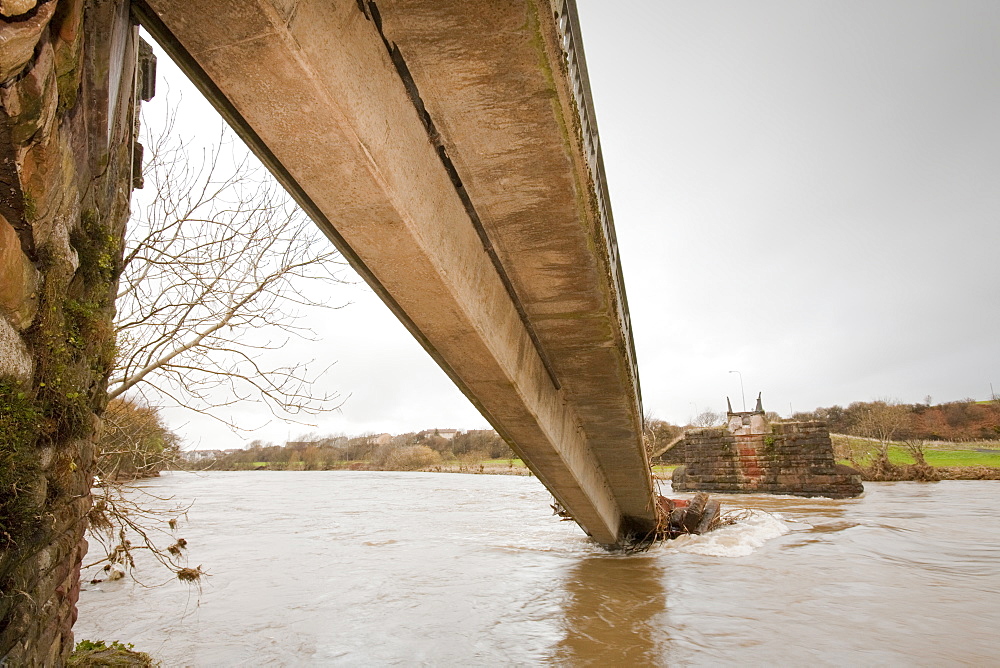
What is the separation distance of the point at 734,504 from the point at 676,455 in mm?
22918

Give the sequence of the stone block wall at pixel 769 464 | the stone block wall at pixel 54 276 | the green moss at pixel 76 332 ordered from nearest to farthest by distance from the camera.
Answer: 1. the stone block wall at pixel 54 276
2. the green moss at pixel 76 332
3. the stone block wall at pixel 769 464

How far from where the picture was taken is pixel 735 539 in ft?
33.4

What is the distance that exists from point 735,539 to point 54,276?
11131mm

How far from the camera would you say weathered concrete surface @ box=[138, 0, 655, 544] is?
2303 millimetres

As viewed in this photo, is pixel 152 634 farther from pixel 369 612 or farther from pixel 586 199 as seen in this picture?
pixel 586 199

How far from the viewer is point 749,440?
20.6 metres

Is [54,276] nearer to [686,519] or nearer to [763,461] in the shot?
[686,519]

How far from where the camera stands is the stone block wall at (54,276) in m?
1.79

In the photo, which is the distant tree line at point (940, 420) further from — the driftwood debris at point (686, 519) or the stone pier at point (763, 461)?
the driftwood debris at point (686, 519)

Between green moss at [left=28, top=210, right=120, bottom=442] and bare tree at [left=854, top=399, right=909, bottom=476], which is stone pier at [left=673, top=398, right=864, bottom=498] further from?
green moss at [left=28, top=210, right=120, bottom=442]

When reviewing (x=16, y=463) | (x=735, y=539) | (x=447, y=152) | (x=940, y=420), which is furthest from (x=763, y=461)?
(x=940, y=420)

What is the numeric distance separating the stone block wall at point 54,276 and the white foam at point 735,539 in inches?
359

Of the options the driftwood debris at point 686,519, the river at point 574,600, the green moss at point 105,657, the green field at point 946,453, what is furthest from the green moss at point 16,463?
the green field at point 946,453

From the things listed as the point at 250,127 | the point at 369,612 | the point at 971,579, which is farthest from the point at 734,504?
the point at 250,127
